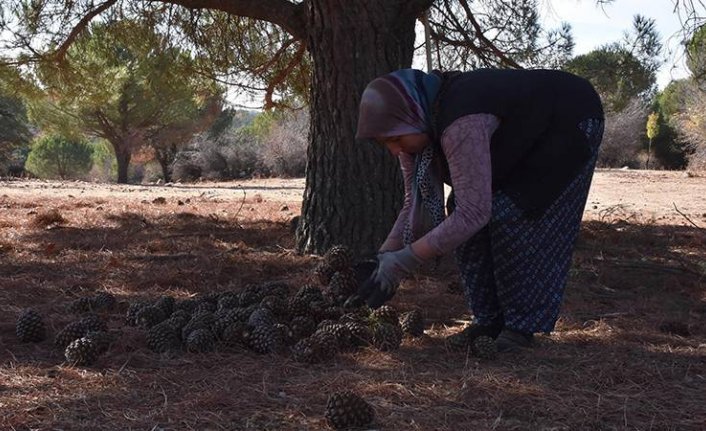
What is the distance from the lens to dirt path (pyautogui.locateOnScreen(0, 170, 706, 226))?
9508 millimetres

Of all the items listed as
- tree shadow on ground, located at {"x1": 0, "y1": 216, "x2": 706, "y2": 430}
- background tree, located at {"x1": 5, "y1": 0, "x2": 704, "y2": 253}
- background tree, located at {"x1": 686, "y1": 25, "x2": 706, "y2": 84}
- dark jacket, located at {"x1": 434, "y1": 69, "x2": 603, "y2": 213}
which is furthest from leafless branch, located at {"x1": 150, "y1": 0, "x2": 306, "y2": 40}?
background tree, located at {"x1": 686, "y1": 25, "x2": 706, "y2": 84}

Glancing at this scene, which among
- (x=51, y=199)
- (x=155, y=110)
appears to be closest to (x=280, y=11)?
(x=51, y=199)

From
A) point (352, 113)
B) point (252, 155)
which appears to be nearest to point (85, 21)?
point (352, 113)

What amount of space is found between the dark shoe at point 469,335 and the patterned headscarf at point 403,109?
67 centimetres

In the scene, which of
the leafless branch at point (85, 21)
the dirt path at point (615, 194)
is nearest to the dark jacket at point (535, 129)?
the dirt path at point (615, 194)

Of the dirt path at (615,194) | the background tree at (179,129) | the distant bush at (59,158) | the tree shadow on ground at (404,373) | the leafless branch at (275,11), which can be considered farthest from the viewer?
the distant bush at (59,158)

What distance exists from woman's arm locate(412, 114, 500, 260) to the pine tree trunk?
2.32m

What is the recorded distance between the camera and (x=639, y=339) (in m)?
3.61

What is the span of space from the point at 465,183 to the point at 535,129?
438 millimetres

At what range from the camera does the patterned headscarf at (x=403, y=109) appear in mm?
2811

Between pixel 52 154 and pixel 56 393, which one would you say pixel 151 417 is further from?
pixel 52 154

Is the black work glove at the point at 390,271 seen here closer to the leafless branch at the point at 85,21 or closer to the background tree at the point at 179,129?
the leafless branch at the point at 85,21

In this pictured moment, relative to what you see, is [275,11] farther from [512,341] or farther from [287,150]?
[287,150]

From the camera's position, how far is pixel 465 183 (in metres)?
2.82
